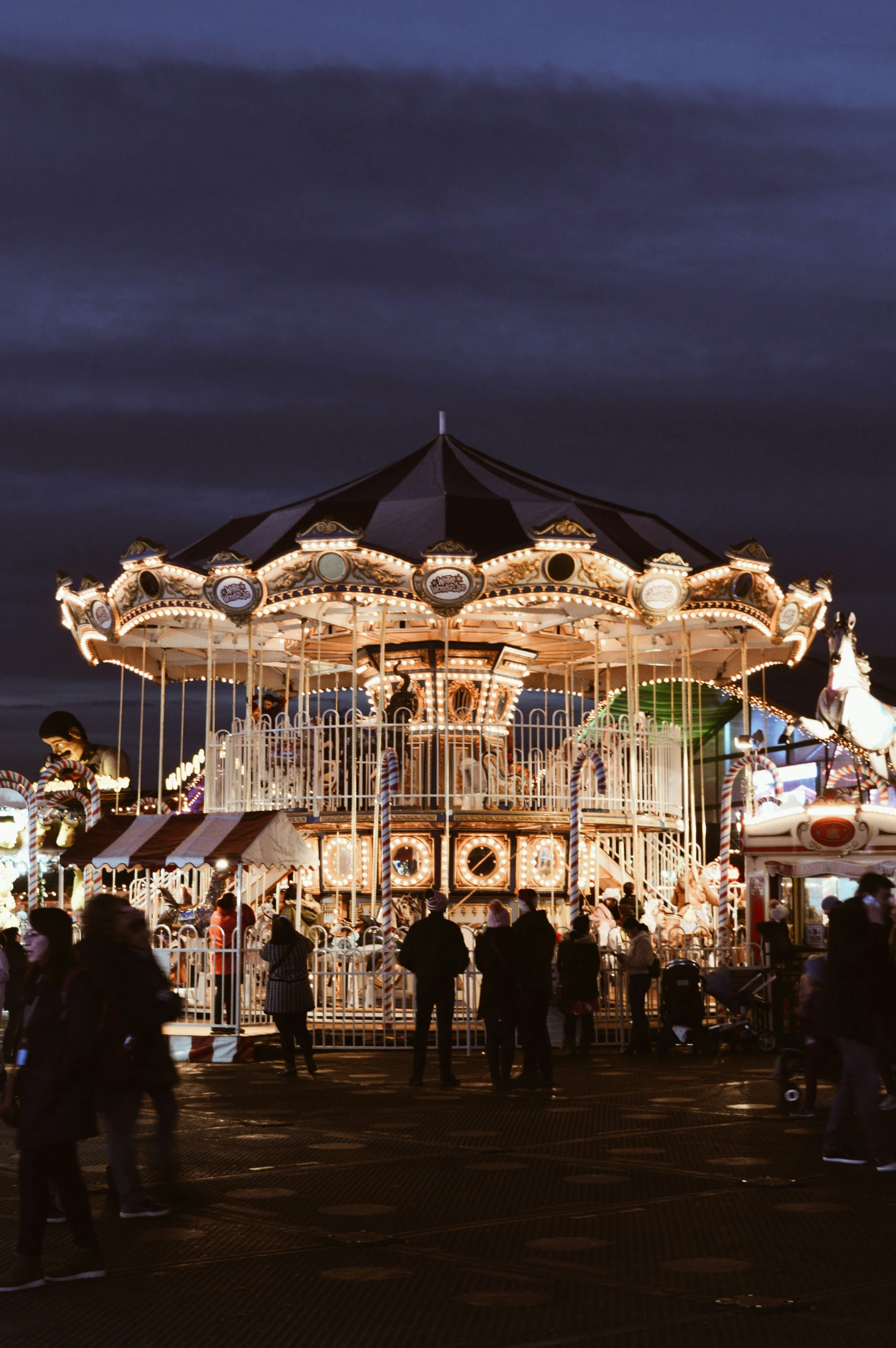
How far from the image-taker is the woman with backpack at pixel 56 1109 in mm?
6195

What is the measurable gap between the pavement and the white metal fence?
15.4ft

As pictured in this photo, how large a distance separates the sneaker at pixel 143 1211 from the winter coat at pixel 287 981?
21.5 ft

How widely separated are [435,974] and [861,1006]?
16.6 ft

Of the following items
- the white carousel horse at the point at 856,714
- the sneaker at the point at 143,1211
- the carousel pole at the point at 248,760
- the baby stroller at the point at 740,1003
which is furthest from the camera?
the carousel pole at the point at 248,760

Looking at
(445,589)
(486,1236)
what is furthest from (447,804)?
(486,1236)

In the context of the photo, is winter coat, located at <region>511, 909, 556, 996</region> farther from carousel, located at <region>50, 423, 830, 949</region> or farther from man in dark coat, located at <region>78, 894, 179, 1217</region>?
carousel, located at <region>50, 423, 830, 949</region>

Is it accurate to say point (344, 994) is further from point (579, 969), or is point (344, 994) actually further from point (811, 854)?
point (811, 854)

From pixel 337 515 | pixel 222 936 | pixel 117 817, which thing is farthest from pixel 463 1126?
pixel 337 515

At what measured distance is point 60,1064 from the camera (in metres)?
6.30

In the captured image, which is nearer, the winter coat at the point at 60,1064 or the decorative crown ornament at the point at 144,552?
the winter coat at the point at 60,1064

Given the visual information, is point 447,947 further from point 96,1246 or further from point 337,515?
point 337,515

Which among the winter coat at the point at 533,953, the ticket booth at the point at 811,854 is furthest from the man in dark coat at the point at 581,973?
the ticket booth at the point at 811,854

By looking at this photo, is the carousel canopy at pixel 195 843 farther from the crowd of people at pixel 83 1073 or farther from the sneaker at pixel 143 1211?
the sneaker at pixel 143 1211

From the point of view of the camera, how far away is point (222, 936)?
1681cm
